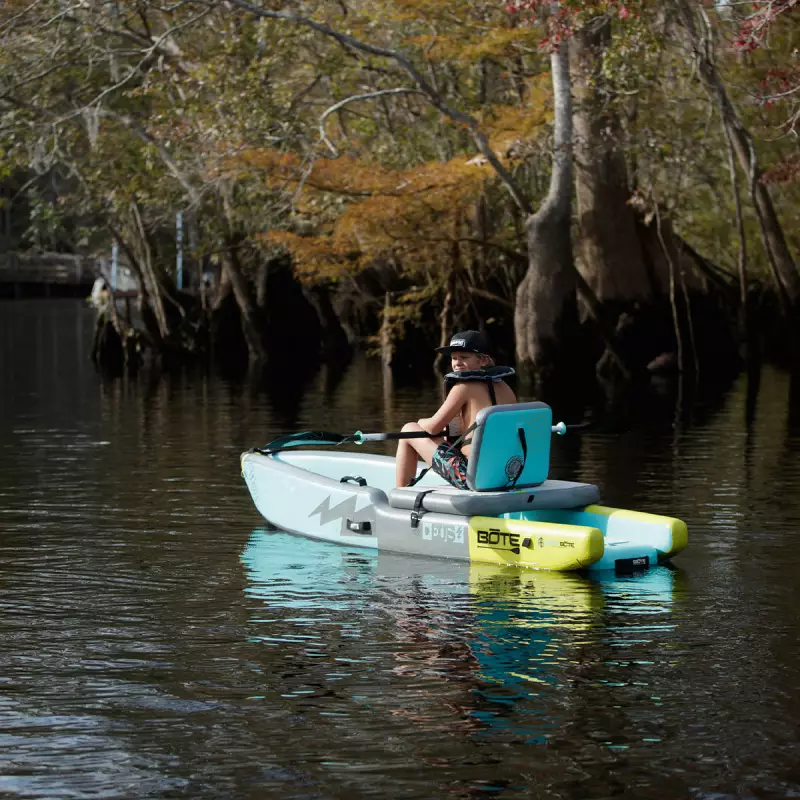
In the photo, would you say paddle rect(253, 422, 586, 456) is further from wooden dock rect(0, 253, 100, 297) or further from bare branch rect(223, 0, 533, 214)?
wooden dock rect(0, 253, 100, 297)

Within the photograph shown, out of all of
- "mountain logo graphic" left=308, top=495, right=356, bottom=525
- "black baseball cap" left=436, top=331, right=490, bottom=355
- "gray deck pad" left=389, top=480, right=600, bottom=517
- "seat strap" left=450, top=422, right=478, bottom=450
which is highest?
"black baseball cap" left=436, top=331, right=490, bottom=355

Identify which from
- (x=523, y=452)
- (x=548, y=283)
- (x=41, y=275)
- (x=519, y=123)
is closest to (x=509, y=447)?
(x=523, y=452)

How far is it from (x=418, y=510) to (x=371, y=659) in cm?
287

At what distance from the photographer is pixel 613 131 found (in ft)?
89.9

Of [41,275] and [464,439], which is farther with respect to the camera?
[41,275]

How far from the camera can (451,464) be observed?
10.2 metres

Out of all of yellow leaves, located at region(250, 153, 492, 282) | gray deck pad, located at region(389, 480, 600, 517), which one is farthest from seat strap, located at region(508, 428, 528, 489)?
yellow leaves, located at region(250, 153, 492, 282)

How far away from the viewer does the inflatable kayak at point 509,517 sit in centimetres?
958

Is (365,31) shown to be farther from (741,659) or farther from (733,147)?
(741,659)

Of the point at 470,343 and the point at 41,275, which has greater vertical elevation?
the point at 41,275

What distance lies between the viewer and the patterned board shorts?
402 inches

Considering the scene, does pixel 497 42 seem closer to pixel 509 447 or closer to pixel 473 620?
pixel 509 447

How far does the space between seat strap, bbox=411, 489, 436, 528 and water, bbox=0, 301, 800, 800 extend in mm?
261

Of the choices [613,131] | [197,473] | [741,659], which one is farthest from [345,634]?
[613,131]
